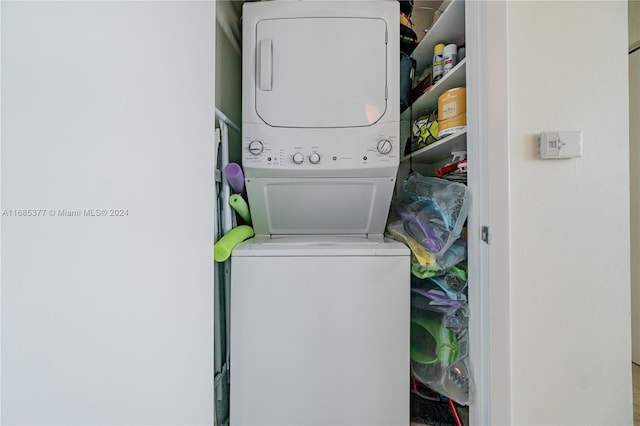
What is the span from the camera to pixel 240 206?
49.8 inches

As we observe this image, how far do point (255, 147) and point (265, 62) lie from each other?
374mm

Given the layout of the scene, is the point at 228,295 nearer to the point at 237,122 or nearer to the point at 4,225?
the point at 4,225

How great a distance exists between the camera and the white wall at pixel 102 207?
0.74 metres

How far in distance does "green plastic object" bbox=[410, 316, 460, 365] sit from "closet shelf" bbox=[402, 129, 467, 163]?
2.52 feet

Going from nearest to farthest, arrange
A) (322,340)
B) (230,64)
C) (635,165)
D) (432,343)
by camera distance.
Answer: (322,340) < (432,343) < (635,165) < (230,64)

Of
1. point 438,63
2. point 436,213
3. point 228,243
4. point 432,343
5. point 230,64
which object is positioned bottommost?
point 432,343

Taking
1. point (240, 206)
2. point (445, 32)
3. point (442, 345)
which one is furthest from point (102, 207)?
point (445, 32)

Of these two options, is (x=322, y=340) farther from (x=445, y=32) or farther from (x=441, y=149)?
(x=445, y=32)

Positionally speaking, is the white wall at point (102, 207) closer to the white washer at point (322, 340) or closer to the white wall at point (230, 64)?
the white washer at point (322, 340)

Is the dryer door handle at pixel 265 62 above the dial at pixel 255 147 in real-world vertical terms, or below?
above

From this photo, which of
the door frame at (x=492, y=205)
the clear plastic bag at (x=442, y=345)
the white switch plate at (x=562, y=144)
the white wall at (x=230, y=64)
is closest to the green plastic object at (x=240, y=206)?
the white wall at (x=230, y=64)

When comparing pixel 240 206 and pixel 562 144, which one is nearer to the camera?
pixel 562 144

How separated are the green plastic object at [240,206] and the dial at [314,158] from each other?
40cm

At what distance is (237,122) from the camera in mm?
1478
